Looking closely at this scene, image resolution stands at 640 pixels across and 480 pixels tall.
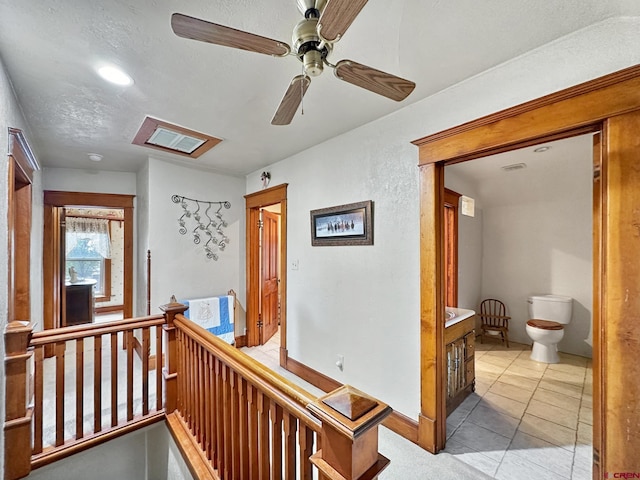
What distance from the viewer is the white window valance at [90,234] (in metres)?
6.30

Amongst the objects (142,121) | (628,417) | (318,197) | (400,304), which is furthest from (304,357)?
(142,121)

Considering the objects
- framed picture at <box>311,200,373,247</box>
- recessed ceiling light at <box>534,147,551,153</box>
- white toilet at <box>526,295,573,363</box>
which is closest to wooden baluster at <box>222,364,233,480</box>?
framed picture at <box>311,200,373,247</box>

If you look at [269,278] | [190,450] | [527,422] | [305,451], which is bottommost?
[527,422]

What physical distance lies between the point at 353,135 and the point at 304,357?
2.32 m

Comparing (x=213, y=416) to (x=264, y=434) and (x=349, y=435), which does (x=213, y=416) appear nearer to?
(x=264, y=434)

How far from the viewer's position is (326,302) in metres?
2.76

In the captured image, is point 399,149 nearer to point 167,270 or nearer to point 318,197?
point 318,197

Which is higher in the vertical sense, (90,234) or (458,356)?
(90,234)

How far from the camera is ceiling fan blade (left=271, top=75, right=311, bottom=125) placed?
1268 mm

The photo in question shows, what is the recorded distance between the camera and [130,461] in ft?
6.73

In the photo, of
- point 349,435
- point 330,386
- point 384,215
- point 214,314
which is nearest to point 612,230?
point 384,215

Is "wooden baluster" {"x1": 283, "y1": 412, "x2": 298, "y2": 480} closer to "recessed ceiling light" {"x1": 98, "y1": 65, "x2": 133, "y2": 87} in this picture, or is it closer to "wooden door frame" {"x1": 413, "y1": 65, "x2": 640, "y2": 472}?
"wooden door frame" {"x1": 413, "y1": 65, "x2": 640, "y2": 472}

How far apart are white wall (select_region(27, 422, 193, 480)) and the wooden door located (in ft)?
6.40

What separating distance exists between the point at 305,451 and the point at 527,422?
7.38ft
